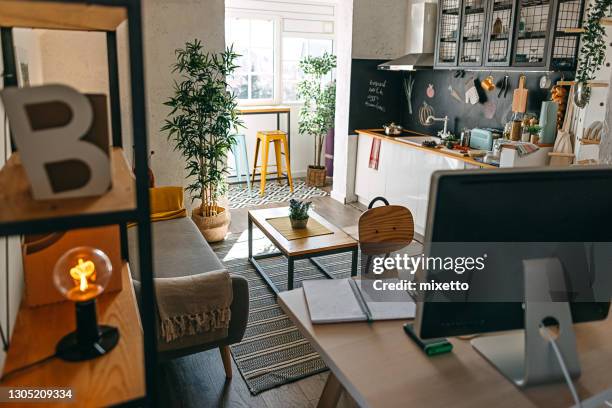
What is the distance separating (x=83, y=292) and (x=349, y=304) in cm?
78

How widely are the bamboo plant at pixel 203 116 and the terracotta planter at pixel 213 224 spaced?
0.19 ft

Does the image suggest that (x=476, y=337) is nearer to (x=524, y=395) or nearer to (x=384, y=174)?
(x=524, y=395)

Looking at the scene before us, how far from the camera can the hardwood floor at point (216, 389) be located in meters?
2.35

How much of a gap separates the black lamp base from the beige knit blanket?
928 mm

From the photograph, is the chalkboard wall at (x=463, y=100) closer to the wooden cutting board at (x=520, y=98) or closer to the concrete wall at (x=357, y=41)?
the wooden cutting board at (x=520, y=98)

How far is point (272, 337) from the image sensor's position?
2900mm

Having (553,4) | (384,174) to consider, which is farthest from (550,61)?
(384,174)

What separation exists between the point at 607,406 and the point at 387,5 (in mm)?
4425

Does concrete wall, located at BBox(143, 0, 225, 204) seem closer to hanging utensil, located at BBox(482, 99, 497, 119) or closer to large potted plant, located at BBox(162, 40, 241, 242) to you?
large potted plant, located at BBox(162, 40, 241, 242)

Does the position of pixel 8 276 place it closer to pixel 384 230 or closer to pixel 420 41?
pixel 384 230

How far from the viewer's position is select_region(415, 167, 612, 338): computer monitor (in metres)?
1.11

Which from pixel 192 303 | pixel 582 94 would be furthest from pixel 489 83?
pixel 192 303

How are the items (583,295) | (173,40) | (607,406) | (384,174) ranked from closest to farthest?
(583,295), (607,406), (173,40), (384,174)

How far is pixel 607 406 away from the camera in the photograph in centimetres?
188
